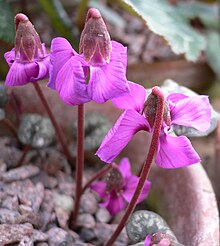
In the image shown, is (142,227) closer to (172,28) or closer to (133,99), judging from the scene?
(133,99)

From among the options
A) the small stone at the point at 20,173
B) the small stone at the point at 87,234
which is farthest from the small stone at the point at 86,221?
the small stone at the point at 20,173

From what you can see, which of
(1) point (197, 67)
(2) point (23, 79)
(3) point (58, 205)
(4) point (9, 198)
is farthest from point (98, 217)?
(1) point (197, 67)

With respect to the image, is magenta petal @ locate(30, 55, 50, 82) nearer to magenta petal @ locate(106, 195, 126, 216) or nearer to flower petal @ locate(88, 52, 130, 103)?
flower petal @ locate(88, 52, 130, 103)

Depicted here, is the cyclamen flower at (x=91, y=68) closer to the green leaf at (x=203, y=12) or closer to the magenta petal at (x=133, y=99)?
the magenta petal at (x=133, y=99)

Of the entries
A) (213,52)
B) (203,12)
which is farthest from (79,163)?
(203,12)

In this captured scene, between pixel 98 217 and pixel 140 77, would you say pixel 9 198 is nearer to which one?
pixel 98 217

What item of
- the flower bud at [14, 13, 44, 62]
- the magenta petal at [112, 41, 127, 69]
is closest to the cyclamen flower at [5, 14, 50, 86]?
the flower bud at [14, 13, 44, 62]
